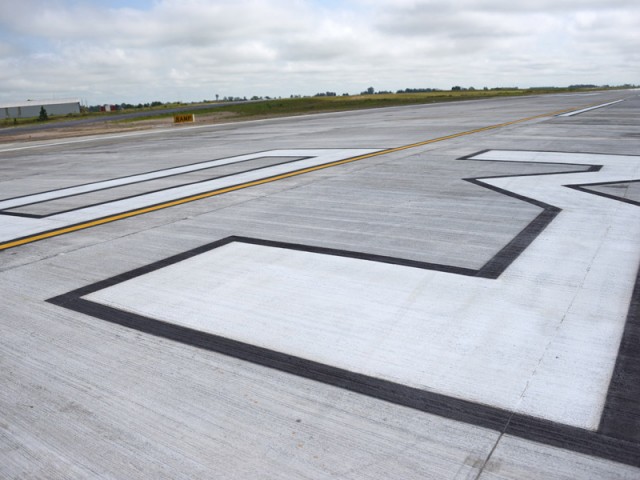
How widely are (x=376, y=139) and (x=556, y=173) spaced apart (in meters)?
8.34

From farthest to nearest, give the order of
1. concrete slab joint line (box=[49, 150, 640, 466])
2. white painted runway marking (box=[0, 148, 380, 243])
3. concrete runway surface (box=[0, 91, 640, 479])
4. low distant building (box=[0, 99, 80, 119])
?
low distant building (box=[0, 99, 80, 119]) < white painted runway marking (box=[0, 148, 380, 243]) < concrete slab joint line (box=[49, 150, 640, 466]) < concrete runway surface (box=[0, 91, 640, 479])

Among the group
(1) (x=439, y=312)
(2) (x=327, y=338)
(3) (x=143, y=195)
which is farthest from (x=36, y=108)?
(1) (x=439, y=312)

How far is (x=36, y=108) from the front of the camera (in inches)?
3944

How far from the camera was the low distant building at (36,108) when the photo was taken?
9506 centimetres

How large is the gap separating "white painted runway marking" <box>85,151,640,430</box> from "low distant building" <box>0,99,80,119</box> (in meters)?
103

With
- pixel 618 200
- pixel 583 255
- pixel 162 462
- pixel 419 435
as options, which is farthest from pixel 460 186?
pixel 162 462

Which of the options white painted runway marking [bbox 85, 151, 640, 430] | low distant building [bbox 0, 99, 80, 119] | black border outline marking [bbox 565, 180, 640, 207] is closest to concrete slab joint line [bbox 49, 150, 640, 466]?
white painted runway marking [bbox 85, 151, 640, 430]

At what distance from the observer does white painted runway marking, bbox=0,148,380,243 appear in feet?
23.6

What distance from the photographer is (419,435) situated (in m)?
2.60

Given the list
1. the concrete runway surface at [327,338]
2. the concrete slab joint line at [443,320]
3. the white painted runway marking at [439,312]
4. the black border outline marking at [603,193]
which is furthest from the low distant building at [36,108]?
the white painted runway marking at [439,312]

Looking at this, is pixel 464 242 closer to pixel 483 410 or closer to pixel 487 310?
pixel 487 310

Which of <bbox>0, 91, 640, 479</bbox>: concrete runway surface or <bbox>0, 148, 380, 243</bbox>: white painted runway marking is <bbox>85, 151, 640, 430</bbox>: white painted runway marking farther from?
<bbox>0, 148, 380, 243</bbox>: white painted runway marking

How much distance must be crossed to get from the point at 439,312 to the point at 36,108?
114502 mm

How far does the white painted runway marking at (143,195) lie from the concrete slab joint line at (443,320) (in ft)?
9.12
